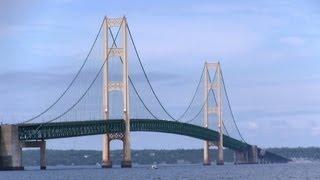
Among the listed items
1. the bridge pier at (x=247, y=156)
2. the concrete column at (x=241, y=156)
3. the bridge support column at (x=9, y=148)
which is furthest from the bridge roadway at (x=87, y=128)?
the concrete column at (x=241, y=156)

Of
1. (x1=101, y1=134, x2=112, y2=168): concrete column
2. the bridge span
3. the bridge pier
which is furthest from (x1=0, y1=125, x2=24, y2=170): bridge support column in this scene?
the bridge pier

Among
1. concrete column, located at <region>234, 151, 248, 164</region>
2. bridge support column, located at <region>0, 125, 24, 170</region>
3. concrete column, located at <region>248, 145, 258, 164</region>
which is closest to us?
bridge support column, located at <region>0, 125, 24, 170</region>

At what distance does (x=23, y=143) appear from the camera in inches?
4333

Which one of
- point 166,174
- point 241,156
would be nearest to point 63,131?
point 166,174

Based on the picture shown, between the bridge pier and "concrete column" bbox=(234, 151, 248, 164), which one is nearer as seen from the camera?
the bridge pier

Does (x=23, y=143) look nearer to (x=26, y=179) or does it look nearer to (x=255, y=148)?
(x=26, y=179)

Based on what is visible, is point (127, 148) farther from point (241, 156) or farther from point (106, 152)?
point (241, 156)

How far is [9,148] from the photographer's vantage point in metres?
106

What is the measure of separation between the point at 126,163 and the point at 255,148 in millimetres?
57731

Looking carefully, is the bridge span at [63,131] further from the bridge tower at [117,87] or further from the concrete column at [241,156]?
the concrete column at [241,156]

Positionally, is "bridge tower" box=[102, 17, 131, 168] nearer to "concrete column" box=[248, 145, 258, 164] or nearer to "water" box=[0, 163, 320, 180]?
"water" box=[0, 163, 320, 180]

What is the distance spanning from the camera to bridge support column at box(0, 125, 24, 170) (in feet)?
348

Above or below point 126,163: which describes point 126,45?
above

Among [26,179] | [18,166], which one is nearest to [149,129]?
[18,166]
